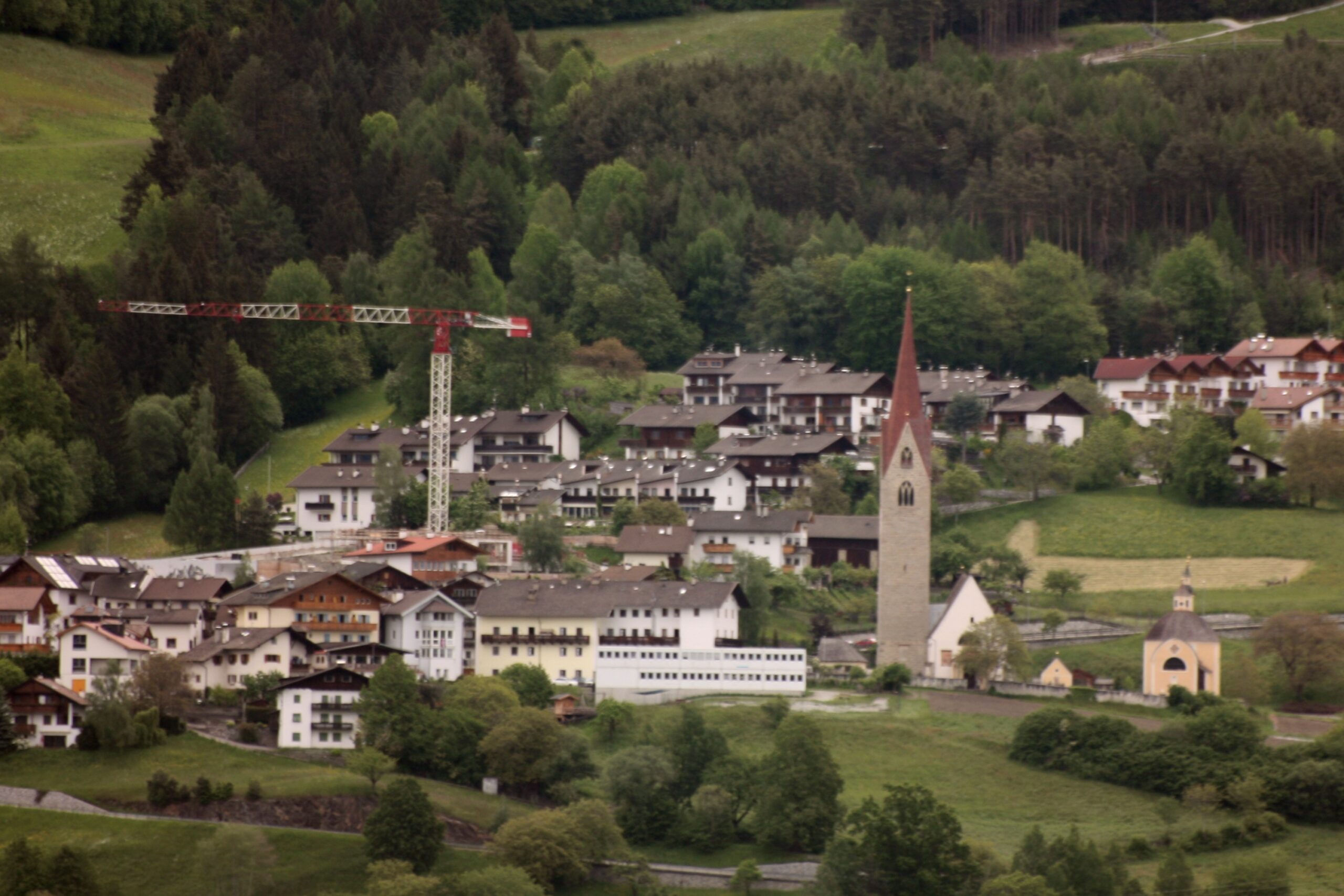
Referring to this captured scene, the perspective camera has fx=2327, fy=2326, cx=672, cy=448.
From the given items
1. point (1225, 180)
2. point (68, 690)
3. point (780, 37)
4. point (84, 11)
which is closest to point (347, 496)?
point (68, 690)

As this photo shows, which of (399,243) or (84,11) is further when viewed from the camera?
(84,11)

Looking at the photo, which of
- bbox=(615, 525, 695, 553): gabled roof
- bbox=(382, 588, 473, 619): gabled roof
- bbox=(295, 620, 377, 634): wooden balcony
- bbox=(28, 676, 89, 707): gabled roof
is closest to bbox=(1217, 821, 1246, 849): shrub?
bbox=(382, 588, 473, 619): gabled roof

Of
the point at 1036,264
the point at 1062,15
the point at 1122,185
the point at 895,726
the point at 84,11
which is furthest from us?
the point at 1062,15

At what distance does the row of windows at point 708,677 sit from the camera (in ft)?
273

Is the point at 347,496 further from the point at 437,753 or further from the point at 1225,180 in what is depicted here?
the point at 1225,180

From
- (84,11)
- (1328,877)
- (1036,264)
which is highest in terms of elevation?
(84,11)

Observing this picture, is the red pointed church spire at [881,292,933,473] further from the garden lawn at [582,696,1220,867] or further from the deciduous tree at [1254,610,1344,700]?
the deciduous tree at [1254,610,1344,700]

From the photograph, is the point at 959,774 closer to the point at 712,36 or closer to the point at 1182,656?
the point at 1182,656

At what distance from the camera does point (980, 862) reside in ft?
219

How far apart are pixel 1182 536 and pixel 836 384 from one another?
2280 cm

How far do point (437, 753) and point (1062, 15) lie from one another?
122m

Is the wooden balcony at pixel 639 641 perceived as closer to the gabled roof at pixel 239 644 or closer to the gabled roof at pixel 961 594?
the gabled roof at pixel 961 594

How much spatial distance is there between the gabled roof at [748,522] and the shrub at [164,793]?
1253 inches

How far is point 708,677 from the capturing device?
8375 centimetres
